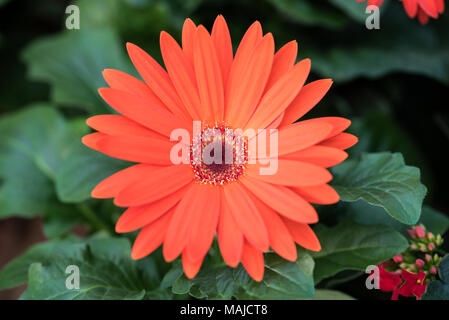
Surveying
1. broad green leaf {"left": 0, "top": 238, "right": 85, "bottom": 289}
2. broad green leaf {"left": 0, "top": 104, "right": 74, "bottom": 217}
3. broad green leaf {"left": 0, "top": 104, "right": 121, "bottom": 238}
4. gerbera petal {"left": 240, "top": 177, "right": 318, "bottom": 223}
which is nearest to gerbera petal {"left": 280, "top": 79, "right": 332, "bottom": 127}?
gerbera petal {"left": 240, "top": 177, "right": 318, "bottom": 223}

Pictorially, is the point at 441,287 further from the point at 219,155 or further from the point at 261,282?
the point at 219,155

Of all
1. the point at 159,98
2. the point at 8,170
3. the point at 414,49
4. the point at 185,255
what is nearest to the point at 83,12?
the point at 8,170

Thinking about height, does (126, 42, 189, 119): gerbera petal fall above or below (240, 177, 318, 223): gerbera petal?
above

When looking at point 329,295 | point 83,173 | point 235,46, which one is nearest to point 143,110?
point 83,173

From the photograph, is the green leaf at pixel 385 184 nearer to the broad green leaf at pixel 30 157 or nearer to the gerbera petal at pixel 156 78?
the gerbera petal at pixel 156 78

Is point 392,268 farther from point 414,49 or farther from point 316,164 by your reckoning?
point 414,49

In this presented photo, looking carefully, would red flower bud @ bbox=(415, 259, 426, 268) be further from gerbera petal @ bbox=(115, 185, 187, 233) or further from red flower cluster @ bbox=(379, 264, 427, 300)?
gerbera petal @ bbox=(115, 185, 187, 233)
